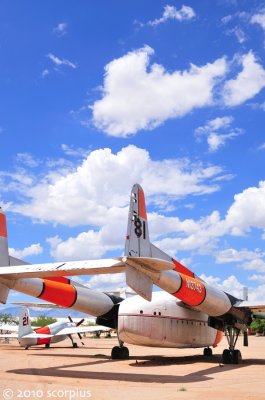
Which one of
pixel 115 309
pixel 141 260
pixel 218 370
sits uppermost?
pixel 141 260

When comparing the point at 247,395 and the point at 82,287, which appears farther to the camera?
the point at 82,287

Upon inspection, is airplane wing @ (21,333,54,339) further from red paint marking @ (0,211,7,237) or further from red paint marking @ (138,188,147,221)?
red paint marking @ (138,188,147,221)

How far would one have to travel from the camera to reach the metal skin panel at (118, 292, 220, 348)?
21.4 m

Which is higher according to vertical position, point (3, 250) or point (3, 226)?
point (3, 226)

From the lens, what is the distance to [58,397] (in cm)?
1114

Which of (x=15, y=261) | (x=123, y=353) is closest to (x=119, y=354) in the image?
(x=123, y=353)

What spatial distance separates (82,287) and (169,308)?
4789 millimetres

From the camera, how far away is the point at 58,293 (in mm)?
20891

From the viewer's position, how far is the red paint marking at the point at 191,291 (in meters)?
18.4

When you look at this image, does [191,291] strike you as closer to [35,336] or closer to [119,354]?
[119,354]

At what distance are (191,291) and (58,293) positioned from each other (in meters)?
6.38

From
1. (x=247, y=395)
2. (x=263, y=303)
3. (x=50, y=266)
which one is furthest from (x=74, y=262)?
(x=263, y=303)

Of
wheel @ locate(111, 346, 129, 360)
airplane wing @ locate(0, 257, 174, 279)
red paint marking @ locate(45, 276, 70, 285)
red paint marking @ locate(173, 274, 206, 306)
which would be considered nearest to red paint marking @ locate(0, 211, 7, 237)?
airplane wing @ locate(0, 257, 174, 279)

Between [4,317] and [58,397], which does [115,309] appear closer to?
[58,397]
